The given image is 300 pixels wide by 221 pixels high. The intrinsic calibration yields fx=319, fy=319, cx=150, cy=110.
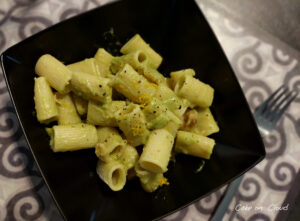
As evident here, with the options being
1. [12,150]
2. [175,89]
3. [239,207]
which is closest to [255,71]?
[175,89]

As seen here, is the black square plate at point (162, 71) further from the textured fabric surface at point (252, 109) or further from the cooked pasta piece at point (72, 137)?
the textured fabric surface at point (252, 109)

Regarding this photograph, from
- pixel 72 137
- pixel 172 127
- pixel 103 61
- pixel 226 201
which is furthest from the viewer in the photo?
pixel 226 201

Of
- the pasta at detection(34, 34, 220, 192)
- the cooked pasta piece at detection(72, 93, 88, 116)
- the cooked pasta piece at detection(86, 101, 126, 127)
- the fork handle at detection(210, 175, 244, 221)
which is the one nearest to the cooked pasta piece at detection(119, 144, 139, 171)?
the pasta at detection(34, 34, 220, 192)

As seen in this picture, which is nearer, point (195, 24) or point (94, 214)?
point (94, 214)

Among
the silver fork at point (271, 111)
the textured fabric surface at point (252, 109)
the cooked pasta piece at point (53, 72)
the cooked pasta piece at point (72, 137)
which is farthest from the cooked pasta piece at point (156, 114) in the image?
the silver fork at point (271, 111)

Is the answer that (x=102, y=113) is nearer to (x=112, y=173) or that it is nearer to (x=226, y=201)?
(x=112, y=173)

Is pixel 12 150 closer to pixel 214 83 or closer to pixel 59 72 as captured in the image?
pixel 59 72

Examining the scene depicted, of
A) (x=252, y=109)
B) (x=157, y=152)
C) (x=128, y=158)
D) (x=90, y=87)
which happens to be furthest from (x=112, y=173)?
(x=252, y=109)
